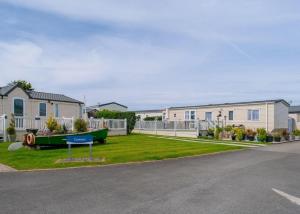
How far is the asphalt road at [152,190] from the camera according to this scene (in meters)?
A: 5.90

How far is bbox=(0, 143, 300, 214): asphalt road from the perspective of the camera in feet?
19.4

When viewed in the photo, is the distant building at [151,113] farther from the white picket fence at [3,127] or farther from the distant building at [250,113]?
the white picket fence at [3,127]

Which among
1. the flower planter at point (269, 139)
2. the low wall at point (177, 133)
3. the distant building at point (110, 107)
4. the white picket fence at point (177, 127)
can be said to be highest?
the distant building at point (110, 107)

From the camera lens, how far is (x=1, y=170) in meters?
9.85

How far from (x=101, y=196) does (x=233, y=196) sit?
9.85ft

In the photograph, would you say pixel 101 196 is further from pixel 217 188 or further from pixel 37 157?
pixel 37 157

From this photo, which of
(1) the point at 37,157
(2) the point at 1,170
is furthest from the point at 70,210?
(1) the point at 37,157

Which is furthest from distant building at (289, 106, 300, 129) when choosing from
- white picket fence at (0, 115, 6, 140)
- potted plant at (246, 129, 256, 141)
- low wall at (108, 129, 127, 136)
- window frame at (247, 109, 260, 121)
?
white picket fence at (0, 115, 6, 140)

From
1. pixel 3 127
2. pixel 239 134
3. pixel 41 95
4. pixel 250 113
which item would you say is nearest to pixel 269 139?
pixel 239 134

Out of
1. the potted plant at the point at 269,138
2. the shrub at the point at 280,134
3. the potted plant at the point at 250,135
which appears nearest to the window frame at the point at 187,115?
the potted plant at the point at 250,135

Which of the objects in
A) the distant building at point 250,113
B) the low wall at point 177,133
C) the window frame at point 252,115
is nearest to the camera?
the low wall at point 177,133

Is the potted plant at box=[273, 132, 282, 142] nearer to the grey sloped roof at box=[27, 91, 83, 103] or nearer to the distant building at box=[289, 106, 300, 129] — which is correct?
the distant building at box=[289, 106, 300, 129]

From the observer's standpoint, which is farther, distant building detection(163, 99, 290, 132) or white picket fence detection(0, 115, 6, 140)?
distant building detection(163, 99, 290, 132)

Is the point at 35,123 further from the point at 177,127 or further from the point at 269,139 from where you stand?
the point at 269,139
